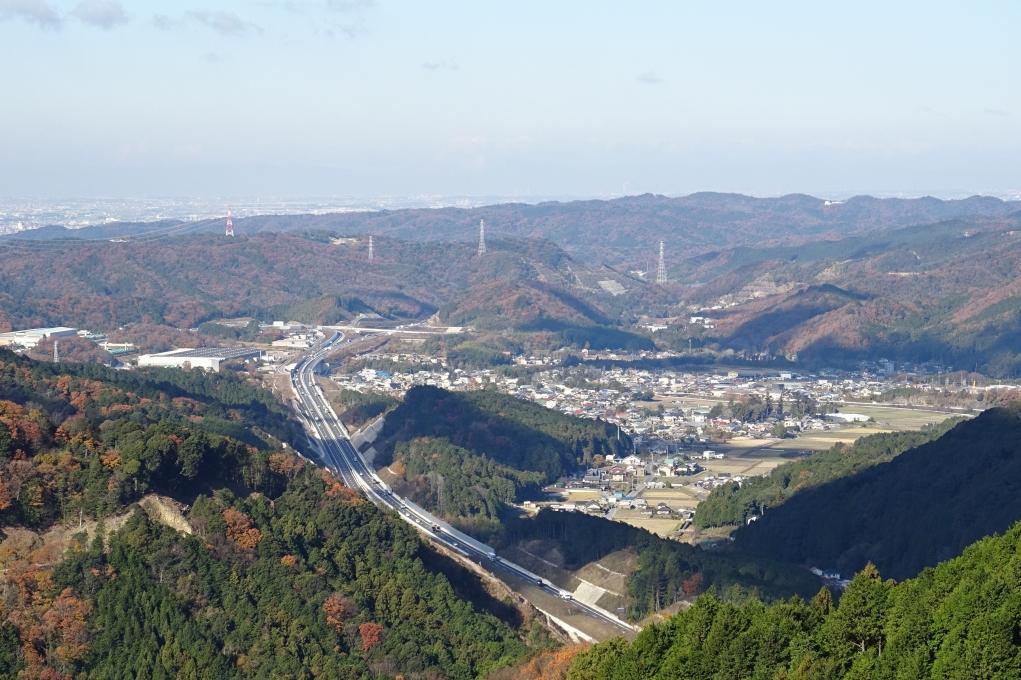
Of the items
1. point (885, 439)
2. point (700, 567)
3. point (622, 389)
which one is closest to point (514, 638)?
point (700, 567)

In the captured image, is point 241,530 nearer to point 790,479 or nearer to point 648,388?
point 790,479

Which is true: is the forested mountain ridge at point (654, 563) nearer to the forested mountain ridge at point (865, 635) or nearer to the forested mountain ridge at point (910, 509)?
the forested mountain ridge at point (910, 509)

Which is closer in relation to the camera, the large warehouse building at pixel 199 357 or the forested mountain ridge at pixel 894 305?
the large warehouse building at pixel 199 357

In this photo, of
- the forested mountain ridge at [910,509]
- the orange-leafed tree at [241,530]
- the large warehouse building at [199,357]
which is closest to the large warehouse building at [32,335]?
the large warehouse building at [199,357]

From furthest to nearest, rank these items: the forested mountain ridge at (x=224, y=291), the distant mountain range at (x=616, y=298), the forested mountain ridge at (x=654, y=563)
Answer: the forested mountain ridge at (x=224, y=291) → the distant mountain range at (x=616, y=298) → the forested mountain ridge at (x=654, y=563)

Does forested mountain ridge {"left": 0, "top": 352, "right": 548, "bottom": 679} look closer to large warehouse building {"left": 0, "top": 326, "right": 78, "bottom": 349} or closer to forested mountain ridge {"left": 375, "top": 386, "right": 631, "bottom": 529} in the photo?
forested mountain ridge {"left": 375, "top": 386, "right": 631, "bottom": 529}

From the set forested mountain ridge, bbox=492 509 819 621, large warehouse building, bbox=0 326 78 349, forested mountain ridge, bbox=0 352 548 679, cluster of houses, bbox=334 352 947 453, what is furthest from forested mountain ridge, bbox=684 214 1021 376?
forested mountain ridge, bbox=0 352 548 679
